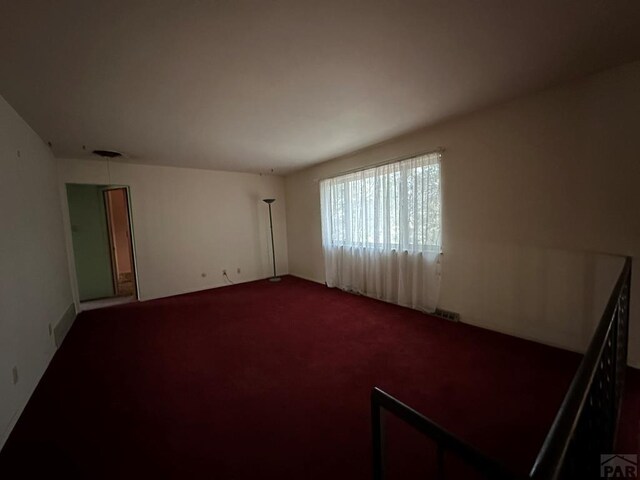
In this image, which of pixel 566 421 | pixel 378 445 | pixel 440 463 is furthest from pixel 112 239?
pixel 566 421

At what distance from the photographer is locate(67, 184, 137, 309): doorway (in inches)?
180

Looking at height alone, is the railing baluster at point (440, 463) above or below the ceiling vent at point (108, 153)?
below

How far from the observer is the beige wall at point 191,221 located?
14.5ft

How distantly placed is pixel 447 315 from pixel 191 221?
4415mm

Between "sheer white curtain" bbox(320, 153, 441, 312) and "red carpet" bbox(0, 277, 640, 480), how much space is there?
592mm

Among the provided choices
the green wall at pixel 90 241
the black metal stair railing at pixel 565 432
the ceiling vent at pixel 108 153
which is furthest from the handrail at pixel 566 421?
the green wall at pixel 90 241

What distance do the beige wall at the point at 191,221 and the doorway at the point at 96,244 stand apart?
0.75 feet

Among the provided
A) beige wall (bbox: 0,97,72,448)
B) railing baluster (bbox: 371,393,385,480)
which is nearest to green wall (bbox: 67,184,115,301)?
beige wall (bbox: 0,97,72,448)

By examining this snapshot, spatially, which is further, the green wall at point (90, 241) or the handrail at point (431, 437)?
the green wall at point (90, 241)

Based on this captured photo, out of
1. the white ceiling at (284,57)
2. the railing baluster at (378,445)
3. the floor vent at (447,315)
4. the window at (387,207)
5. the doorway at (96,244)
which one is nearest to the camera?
the railing baluster at (378,445)

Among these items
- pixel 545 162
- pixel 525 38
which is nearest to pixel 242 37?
pixel 525 38

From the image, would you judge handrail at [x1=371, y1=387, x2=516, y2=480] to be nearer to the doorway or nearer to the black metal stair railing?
the black metal stair railing

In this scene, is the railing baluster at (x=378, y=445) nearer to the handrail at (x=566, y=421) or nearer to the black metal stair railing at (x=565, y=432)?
the black metal stair railing at (x=565, y=432)

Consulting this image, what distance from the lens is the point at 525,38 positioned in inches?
64.5
